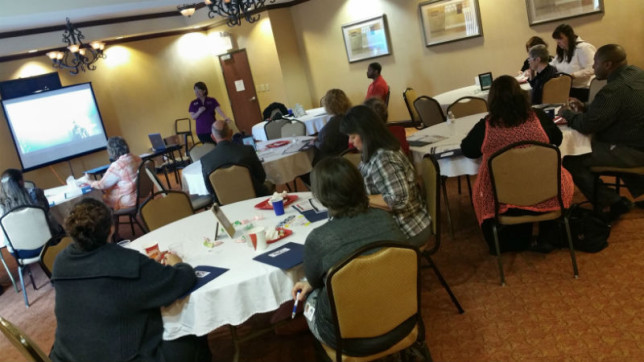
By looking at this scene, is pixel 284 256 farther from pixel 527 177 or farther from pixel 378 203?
pixel 527 177

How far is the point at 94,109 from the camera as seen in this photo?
32.0 ft

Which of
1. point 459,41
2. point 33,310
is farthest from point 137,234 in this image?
point 459,41

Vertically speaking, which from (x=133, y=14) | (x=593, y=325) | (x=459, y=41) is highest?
(x=133, y=14)

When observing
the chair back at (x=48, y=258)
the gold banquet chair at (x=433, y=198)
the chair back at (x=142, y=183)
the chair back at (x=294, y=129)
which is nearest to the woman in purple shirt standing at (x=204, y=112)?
the chair back at (x=294, y=129)

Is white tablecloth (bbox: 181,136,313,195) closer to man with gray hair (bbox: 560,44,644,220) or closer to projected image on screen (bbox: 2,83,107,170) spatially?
man with gray hair (bbox: 560,44,644,220)

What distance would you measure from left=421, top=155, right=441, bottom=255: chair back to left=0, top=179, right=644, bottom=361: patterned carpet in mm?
489

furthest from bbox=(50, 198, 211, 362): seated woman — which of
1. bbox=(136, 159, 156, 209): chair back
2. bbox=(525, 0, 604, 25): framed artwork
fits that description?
bbox=(525, 0, 604, 25): framed artwork

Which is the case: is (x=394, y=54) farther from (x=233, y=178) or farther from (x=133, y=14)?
(x=233, y=178)

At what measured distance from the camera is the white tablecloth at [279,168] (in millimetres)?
4922

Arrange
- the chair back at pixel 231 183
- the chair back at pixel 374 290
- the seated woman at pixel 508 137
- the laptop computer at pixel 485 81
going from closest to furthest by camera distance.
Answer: the chair back at pixel 374 290 → the seated woman at pixel 508 137 → the chair back at pixel 231 183 → the laptop computer at pixel 485 81

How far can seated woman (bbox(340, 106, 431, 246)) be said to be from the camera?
8.87ft

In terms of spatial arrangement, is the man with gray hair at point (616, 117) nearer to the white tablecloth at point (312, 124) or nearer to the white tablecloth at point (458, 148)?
the white tablecloth at point (458, 148)

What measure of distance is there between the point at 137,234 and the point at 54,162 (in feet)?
12.8

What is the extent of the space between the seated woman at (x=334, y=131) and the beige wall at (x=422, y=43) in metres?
4.33
